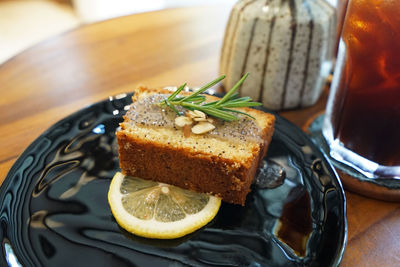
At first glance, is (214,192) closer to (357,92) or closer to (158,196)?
(158,196)

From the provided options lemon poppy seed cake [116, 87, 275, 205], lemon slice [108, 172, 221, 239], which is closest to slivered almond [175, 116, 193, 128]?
lemon poppy seed cake [116, 87, 275, 205]

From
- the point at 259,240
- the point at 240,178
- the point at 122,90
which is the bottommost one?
the point at 259,240

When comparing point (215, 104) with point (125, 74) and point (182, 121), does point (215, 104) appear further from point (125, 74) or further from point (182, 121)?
point (125, 74)

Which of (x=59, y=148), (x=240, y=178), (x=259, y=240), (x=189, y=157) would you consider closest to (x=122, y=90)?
(x=59, y=148)

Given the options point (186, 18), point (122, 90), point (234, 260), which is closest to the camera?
point (234, 260)

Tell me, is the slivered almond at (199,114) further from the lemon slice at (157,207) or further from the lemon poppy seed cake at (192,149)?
the lemon slice at (157,207)

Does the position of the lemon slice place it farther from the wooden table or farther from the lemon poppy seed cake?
the wooden table
